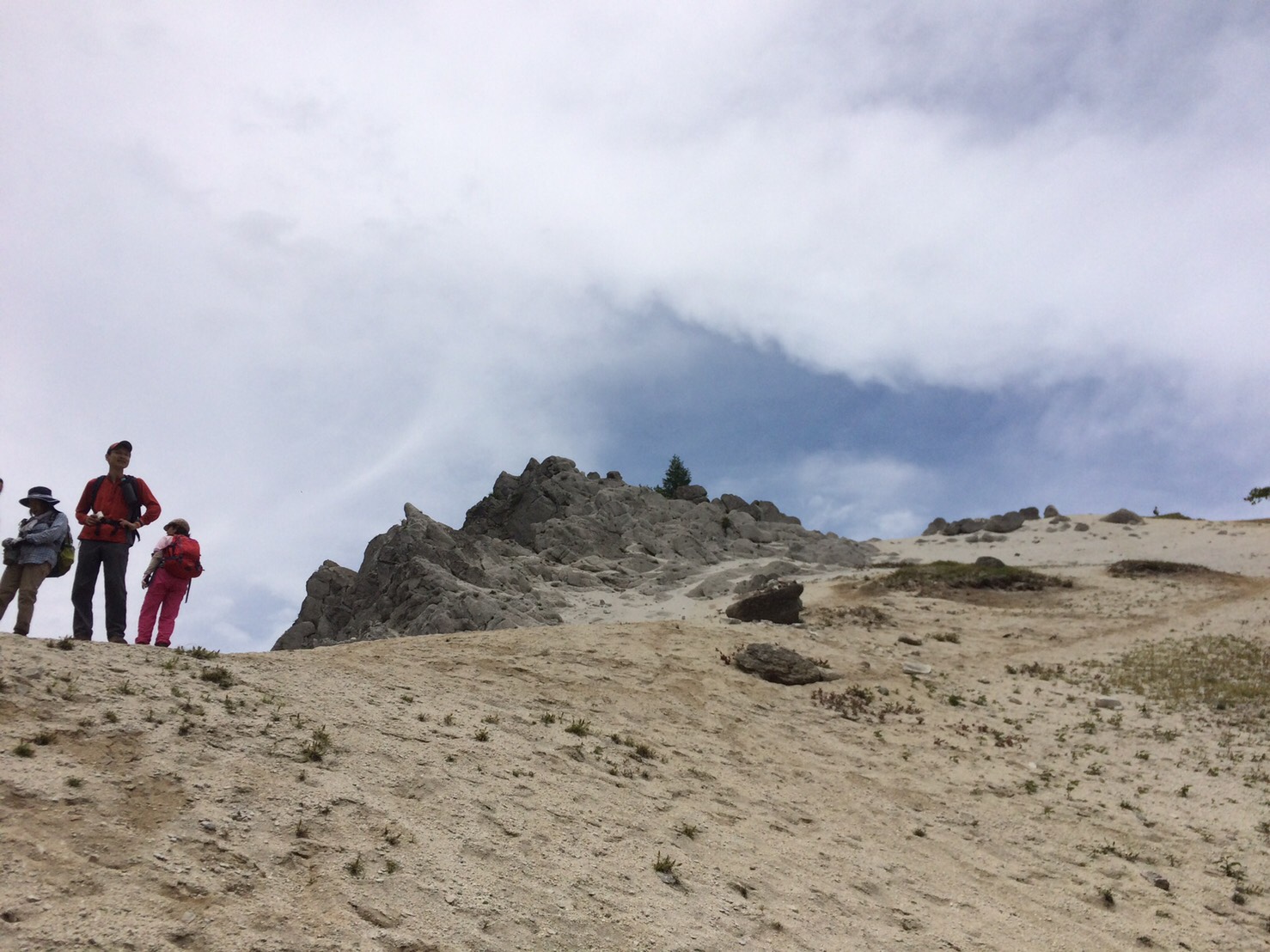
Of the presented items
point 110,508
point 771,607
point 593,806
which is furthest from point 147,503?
point 771,607

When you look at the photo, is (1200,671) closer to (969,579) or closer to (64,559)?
(969,579)

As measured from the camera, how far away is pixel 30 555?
11.0 m

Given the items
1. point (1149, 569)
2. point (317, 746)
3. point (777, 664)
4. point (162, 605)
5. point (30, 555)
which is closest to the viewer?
point (317, 746)

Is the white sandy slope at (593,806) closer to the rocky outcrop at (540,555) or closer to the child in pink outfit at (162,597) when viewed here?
the child in pink outfit at (162,597)

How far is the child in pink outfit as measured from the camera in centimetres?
1219

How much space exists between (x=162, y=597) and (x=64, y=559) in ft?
4.62

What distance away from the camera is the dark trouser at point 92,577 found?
11.6 m

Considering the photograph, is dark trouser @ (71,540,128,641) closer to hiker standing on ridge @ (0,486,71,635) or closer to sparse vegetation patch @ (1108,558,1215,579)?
hiker standing on ridge @ (0,486,71,635)

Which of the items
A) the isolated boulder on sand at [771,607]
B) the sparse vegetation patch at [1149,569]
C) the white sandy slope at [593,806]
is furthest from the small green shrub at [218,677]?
the sparse vegetation patch at [1149,569]

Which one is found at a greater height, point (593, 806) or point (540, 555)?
point (540, 555)

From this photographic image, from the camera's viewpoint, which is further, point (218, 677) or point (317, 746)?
point (218, 677)

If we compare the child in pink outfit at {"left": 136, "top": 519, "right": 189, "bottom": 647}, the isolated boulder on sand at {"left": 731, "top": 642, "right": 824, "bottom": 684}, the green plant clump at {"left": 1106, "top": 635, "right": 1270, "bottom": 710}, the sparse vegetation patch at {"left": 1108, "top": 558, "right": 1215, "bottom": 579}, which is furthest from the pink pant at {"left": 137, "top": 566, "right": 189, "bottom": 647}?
the sparse vegetation patch at {"left": 1108, "top": 558, "right": 1215, "bottom": 579}

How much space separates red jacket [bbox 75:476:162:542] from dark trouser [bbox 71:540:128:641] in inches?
4.5

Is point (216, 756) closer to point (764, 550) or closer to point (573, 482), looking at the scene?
point (573, 482)
